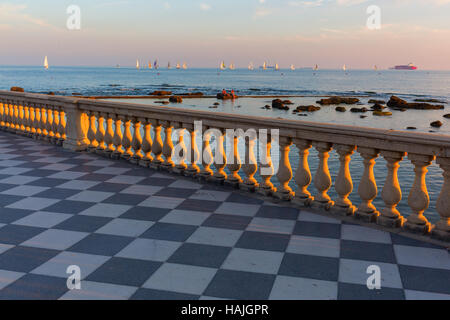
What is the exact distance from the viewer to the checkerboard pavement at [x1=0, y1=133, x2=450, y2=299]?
3.39 metres

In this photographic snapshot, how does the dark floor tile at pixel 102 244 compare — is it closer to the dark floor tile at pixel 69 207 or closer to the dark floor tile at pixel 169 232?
the dark floor tile at pixel 169 232

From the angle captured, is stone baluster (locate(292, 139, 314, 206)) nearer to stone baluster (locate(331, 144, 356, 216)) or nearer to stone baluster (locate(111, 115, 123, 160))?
stone baluster (locate(331, 144, 356, 216))

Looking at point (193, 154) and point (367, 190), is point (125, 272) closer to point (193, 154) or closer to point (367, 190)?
point (367, 190)

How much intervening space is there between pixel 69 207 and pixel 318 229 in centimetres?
304

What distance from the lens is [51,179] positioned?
6637 millimetres

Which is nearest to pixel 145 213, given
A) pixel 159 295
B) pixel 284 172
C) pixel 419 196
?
pixel 284 172

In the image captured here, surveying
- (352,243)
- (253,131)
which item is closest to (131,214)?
(253,131)

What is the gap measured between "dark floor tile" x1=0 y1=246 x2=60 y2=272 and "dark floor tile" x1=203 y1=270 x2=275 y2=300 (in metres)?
1.60

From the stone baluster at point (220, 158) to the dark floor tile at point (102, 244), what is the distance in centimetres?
222

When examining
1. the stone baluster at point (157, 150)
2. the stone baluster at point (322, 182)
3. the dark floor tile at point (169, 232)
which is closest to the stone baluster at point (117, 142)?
the stone baluster at point (157, 150)

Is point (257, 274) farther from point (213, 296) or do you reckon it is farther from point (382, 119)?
point (382, 119)

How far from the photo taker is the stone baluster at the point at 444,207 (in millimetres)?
4199

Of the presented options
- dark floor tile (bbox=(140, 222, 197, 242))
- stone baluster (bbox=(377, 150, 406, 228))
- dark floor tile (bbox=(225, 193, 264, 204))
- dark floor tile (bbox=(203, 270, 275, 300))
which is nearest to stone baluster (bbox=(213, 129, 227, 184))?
dark floor tile (bbox=(225, 193, 264, 204))

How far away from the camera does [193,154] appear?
6.64 meters
